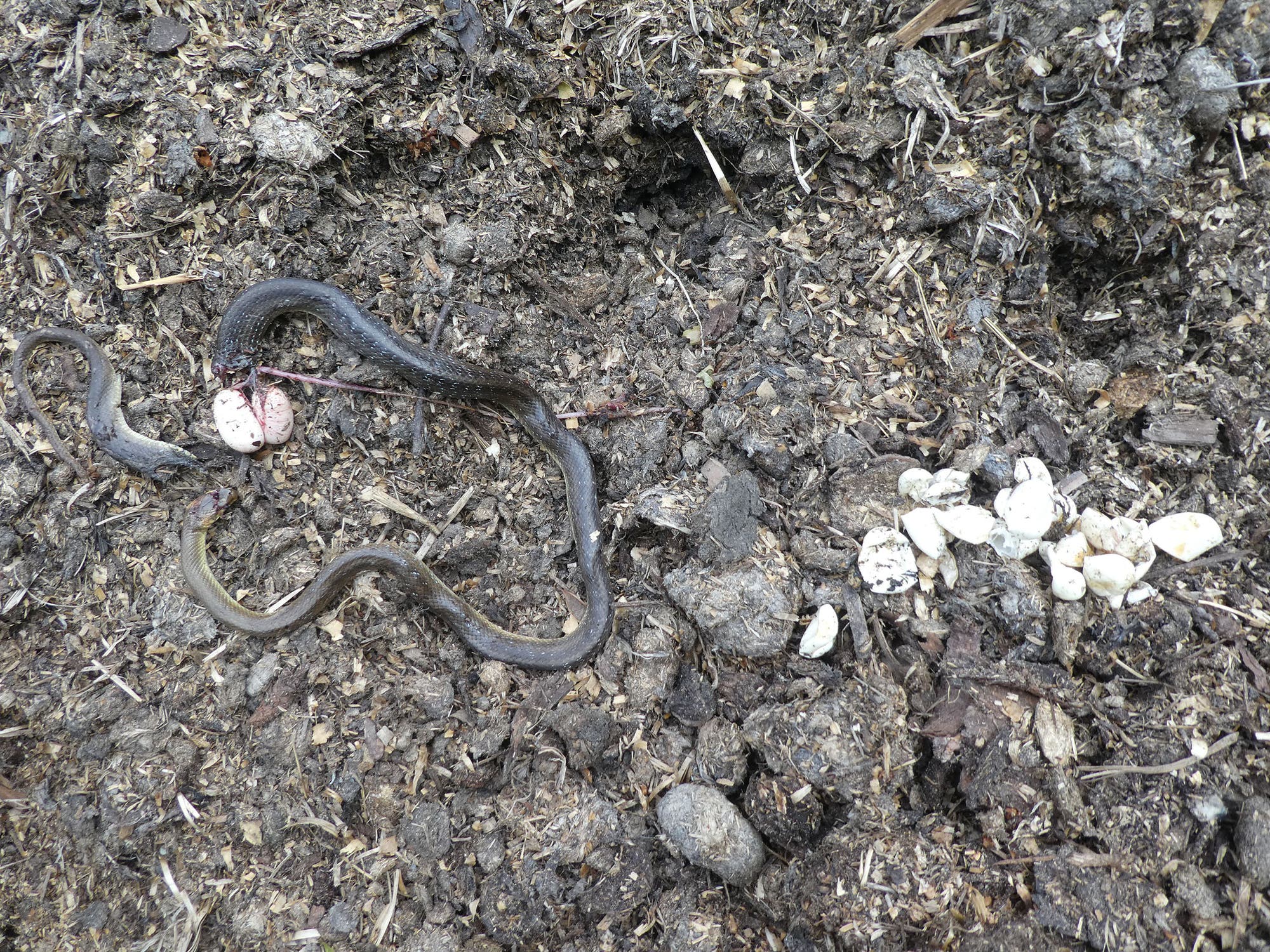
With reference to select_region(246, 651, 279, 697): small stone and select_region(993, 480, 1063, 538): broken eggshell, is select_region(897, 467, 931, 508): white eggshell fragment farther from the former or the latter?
select_region(246, 651, 279, 697): small stone

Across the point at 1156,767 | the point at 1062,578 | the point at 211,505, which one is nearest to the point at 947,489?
the point at 1062,578

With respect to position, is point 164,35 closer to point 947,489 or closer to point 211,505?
point 211,505

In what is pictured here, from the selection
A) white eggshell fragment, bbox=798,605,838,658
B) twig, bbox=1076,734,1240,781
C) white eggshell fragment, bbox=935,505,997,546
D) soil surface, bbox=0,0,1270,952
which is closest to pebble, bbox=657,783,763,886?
soil surface, bbox=0,0,1270,952

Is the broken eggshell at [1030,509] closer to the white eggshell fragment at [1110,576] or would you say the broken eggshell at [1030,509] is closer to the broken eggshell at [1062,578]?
the broken eggshell at [1062,578]

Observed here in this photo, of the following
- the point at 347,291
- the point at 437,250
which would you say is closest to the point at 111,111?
the point at 347,291

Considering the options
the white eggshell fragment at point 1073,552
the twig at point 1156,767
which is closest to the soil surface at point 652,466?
the twig at point 1156,767

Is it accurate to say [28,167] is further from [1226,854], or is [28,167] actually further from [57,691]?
[1226,854]
